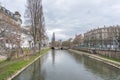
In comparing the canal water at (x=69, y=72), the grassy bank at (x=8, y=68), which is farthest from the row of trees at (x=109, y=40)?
the grassy bank at (x=8, y=68)

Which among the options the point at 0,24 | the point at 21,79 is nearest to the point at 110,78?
the point at 21,79

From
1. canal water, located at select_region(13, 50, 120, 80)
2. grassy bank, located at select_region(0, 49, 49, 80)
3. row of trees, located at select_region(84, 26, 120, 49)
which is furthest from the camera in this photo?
row of trees, located at select_region(84, 26, 120, 49)

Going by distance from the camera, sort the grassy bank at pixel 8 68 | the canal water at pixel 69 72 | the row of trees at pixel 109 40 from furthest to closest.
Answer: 1. the row of trees at pixel 109 40
2. the canal water at pixel 69 72
3. the grassy bank at pixel 8 68

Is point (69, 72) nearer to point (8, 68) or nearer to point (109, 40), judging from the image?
point (8, 68)

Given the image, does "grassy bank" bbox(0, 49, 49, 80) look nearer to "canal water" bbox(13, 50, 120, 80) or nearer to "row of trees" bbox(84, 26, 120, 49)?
"canal water" bbox(13, 50, 120, 80)

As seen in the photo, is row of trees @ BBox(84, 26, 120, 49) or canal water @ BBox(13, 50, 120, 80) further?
row of trees @ BBox(84, 26, 120, 49)

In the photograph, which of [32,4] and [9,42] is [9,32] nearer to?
[9,42]

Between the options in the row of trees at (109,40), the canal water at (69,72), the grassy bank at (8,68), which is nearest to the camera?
the grassy bank at (8,68)

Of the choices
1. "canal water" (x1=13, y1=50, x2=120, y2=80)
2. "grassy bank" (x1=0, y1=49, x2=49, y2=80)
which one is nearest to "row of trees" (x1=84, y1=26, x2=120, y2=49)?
"canal water" (x1=13, y1=50, x2=120, y2=80)

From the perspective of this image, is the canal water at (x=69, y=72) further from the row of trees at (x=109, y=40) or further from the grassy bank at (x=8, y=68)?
the row of trees at (x=109, y=40)

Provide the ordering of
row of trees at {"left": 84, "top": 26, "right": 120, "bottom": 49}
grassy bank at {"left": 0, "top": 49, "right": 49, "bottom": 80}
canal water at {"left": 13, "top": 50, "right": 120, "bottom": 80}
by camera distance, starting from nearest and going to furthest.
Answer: grassy bank at {"left": 0, "top": 49, "right": 49, "bottom": 80}, canal water at {"left": 13, "top": 50, "right": 120, "bottom": 80}, row of trees at {"left": 84, "top": 26, "right": 120, "bottom": 49}

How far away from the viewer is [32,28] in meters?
58.6

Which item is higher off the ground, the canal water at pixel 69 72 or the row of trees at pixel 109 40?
the row of trees at pixel 109 40

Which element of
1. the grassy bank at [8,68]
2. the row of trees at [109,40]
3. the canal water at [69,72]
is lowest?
the canal water at [69,72]
